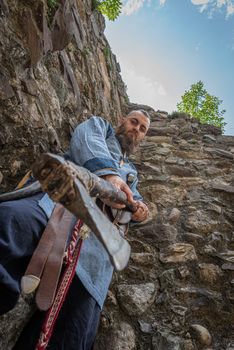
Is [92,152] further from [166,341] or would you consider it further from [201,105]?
[201,105]

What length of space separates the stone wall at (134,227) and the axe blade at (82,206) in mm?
1024

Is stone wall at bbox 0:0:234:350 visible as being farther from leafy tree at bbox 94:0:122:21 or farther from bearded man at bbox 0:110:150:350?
leafy tree at bbox 94:0:122:21

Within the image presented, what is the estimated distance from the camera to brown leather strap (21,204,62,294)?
1176mm

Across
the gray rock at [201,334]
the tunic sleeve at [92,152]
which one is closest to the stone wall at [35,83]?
the tunic sleeve at [92,152]

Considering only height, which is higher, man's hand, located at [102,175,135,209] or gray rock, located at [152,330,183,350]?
man's hand, located at [102,175,135,209]

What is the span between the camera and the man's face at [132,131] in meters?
2.57

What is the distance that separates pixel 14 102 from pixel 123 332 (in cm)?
156

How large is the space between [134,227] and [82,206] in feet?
6.85

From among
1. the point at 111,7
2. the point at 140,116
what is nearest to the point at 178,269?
the point at 140,116

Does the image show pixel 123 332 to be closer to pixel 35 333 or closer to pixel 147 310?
pixel 147 310

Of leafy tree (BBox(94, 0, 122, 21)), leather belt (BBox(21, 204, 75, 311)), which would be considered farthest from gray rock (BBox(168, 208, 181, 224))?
leafy tree (BBox(94, 0, 122, 21))

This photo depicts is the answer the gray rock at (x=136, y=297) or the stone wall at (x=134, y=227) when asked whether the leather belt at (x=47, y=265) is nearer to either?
the stone wall at (x=134, y=227)

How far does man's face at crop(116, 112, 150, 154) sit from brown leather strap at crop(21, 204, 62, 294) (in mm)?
1345

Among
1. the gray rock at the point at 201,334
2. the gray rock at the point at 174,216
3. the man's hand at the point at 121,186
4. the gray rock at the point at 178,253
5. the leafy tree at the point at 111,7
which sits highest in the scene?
the leafy tree at the point at 111,7
